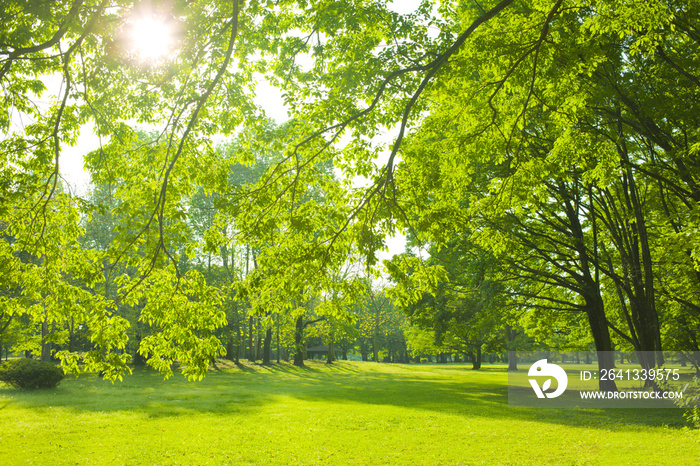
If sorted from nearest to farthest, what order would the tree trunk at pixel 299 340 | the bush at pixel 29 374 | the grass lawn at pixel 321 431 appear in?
the grass lawn at pixel 321 431 → the bush at pixel 29 374 → the tree trunk at pixel 299 340

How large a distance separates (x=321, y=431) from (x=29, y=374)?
55.3 feet

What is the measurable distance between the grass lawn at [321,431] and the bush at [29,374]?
975 mm

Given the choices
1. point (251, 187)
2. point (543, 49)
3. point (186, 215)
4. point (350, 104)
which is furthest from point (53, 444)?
point (543, 49)

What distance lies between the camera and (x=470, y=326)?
869 inches

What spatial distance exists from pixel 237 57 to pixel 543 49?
6.26 metres

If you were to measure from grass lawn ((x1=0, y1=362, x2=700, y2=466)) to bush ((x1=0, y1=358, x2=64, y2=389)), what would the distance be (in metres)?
0.97

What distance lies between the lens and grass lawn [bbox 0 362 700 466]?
9750 mm

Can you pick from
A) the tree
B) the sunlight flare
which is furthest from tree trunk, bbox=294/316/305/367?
the sunlight flare

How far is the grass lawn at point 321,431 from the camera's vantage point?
9.75 metres

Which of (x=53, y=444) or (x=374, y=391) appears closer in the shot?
(x=53, y=444)

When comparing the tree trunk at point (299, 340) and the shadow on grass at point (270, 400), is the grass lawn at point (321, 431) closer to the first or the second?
the shadow on grass at point (270, 400)

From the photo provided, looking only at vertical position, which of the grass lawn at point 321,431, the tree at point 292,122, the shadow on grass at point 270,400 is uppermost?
the tree at point 292,122

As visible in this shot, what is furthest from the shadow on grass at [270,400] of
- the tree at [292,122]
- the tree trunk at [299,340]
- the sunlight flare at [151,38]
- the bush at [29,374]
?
the tree trunk at [299,340]

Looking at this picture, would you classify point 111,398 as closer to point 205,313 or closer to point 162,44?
point 205,313
